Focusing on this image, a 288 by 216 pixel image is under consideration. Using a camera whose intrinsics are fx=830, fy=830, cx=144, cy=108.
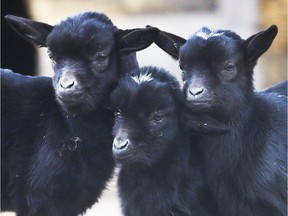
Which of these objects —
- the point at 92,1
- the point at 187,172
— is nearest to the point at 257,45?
the point at 187,172

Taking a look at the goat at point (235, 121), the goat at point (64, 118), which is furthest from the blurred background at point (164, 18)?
the goat at point (235, 121)

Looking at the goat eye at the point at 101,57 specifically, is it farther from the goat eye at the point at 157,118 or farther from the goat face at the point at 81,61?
the goat eye at the point at 157,118

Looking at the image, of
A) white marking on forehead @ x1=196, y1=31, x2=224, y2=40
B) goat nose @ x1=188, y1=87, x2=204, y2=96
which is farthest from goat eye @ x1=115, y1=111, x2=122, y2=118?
white marking on forehead @ x1=196, y1=31, x2=224, y2=40

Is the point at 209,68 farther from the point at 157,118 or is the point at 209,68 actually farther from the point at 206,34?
the point at 157,118

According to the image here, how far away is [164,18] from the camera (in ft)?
32.4

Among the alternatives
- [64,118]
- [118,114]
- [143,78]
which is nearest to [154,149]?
[118,114]

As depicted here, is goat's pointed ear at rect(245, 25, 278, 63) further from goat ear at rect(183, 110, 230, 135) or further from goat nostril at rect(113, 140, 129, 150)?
goat nostril at rect(113, 140, 129, 150)

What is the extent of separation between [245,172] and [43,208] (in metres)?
1.11

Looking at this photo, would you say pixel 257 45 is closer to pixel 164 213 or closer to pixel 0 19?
pixel 164 213

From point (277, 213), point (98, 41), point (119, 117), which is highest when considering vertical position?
point (98, 41)

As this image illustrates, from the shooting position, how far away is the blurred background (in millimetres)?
9836

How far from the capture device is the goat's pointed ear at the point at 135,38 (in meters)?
4.46

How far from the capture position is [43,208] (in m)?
4.50

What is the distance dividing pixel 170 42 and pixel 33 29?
77 cm
